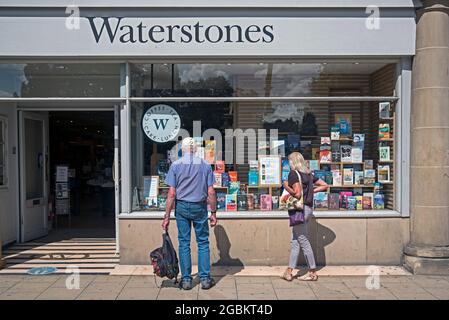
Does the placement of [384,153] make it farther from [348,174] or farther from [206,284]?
[206,284]

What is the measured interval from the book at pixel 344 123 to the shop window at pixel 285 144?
1 centimetres

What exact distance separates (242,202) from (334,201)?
4.64ft

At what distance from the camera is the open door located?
25.1ft

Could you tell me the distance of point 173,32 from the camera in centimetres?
625

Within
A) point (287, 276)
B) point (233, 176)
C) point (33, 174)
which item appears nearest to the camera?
point (287, 276)

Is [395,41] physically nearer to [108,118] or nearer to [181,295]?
[181,295]

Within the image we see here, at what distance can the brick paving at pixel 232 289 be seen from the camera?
205 inches

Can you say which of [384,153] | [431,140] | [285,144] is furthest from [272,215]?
[431,140]

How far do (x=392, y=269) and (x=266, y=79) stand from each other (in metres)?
3.31

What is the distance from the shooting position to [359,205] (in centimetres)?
681

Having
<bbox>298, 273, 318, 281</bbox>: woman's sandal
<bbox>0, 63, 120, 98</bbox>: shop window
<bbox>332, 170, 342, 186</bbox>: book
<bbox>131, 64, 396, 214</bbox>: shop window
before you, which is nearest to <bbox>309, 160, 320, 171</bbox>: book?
<bbox>131, 64, 396, 214</bbox>: shop window

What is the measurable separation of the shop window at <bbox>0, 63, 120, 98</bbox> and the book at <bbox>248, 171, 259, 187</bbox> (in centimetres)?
235

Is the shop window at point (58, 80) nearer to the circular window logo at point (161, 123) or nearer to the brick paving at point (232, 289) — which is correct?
the circular window logo at point (161, 123)

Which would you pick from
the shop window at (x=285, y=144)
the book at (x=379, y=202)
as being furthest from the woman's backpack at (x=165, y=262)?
the book at (x=379, y=202)
